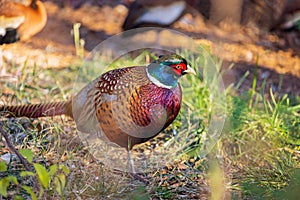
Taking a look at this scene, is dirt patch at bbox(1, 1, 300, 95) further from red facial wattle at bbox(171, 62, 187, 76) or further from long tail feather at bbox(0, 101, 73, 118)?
red facial wattle at bbox(171, 62, 187, 76)

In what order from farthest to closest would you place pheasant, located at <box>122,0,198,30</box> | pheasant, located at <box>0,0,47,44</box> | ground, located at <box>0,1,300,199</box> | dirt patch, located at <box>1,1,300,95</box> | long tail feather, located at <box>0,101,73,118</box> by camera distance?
Result: pheasant, located at <box>122,0,198,30</box> → dirt patch, located at <box>1,1,300,95</box> → ground, located at <box>0,1,300,199</box> → pheasant, located at <box>0,0,47,44</box> → long tail feather, located at <box>0,101,73,118</box>

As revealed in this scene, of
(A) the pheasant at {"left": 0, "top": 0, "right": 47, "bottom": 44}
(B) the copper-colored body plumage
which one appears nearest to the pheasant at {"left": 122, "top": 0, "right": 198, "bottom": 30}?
(A) the pheasant at {"left": 0, "top": 0, "right": 47, "bottom": 44}

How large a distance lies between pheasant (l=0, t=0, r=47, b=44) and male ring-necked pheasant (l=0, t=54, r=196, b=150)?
5.49 feet

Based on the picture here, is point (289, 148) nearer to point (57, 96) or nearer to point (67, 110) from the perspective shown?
point (67, 110)

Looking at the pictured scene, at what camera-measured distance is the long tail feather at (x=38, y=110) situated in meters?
3.47

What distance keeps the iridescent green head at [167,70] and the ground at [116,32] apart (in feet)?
5.04

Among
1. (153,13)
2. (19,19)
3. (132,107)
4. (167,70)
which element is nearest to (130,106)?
(132,107)

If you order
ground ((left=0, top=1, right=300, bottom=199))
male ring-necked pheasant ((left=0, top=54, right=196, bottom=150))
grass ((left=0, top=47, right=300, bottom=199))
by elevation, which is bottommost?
grass ((left=0, top=47, right=300, bottom=199))

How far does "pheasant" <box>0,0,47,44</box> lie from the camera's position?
4.46 metres

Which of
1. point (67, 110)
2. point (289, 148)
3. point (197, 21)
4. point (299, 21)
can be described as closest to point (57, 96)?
point (67, 110)

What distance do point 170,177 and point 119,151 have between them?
44 cm

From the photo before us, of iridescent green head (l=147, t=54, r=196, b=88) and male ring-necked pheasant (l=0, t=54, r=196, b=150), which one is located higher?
iridescent green head (l=147, t=54, r=196, b=88)

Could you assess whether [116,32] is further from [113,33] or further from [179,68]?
[179,68]

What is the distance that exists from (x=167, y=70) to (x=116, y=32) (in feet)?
8.94
